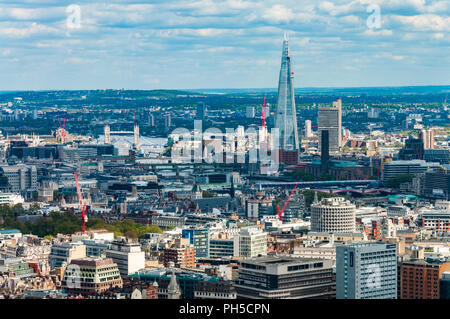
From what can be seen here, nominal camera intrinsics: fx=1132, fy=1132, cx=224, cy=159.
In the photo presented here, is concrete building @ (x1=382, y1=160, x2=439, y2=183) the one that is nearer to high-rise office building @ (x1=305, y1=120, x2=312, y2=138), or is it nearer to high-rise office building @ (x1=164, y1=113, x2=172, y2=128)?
high-rise office building @ (x1=305, y1=120, x2=312, y2=138)

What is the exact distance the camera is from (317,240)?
20500mm

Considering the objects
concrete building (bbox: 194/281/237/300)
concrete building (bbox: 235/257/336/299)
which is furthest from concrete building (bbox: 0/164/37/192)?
concrete building (bbox: 235/257/336/299)

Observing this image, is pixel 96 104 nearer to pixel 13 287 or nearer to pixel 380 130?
pixel 380 130

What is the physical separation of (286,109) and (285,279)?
44914 millimetres

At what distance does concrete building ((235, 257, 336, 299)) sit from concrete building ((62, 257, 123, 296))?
2.29 m

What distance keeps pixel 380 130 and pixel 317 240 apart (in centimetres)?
4797

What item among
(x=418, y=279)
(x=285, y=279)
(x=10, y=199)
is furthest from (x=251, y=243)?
(x=10, y=199)

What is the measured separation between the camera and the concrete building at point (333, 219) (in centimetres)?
2306

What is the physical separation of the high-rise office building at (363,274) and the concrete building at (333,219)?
872 cm

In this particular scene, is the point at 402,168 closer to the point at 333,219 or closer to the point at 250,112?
the point at 333,219

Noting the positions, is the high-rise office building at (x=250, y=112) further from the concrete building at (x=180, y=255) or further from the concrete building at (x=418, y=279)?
the concrete building at (x=418, y=279)

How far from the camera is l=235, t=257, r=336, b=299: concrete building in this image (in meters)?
13.2

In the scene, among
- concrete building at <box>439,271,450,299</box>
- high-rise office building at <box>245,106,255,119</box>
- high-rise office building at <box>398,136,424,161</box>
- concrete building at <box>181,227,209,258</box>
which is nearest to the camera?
concrete building at <box>439,271,450,299</box>
